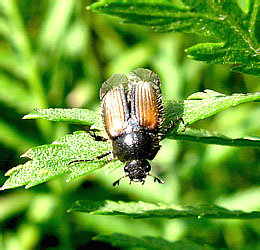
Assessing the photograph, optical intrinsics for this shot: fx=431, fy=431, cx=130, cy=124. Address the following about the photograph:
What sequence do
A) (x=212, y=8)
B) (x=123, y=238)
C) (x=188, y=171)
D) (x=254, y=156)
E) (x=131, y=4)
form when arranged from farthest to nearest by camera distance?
1. (x=254, y=156)
2. (x=188, y=171)
3. (x=123, y=238)
4. (x=212, y=8)
5. (x=131, y=4)

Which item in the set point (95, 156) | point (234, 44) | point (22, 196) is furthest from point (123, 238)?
point (22, 196)

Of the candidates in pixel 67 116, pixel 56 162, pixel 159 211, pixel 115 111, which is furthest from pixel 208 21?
pixel 115 111

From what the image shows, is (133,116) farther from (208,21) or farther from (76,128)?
(76,128)

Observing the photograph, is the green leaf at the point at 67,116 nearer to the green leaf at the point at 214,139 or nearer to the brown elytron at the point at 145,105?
the green leaf at the point at 214,139

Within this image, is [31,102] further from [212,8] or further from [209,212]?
[212,8]

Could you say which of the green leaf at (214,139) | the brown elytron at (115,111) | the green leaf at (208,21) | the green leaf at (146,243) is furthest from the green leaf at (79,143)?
the green leaf at (146,243)
